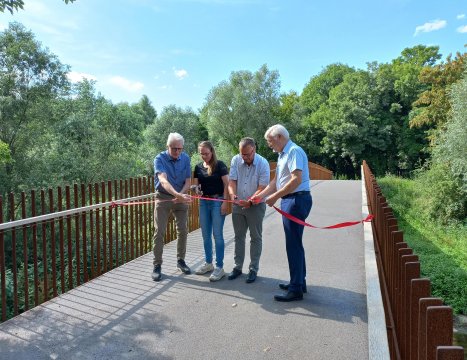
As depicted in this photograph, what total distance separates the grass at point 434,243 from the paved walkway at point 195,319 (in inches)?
301

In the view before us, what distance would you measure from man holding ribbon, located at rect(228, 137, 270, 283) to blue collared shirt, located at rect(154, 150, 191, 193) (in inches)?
27.5

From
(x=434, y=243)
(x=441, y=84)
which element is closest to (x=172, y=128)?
(x=441, y=84)

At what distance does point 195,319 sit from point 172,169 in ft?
6.67

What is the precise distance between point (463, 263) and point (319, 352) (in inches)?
511

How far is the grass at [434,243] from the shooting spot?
39.0ft

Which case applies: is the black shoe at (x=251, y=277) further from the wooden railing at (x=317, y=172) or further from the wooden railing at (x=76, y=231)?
the wooden railing at (x=317, y=172)

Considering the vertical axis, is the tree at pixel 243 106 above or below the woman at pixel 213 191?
above

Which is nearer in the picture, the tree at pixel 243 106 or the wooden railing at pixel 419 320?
the wooden railing at pixel 419 320

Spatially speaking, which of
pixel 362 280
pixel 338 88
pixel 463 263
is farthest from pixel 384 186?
pixel 362 280

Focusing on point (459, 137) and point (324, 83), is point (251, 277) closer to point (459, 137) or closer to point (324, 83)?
point (459, 137)

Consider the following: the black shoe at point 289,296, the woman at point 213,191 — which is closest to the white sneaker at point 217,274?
the woman at point 213,191

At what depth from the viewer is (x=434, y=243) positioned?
16.9 metres

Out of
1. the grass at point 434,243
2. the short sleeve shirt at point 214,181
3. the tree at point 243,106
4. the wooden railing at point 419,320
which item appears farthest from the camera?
the tree at point 243,106

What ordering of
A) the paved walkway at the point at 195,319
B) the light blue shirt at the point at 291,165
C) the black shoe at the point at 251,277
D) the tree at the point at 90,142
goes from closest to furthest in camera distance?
the paved walkway at the point at 195,319
the light blue shirt at the point at 291,165
the black shoe at the point at 251,277
the tree at the point at 90,142
